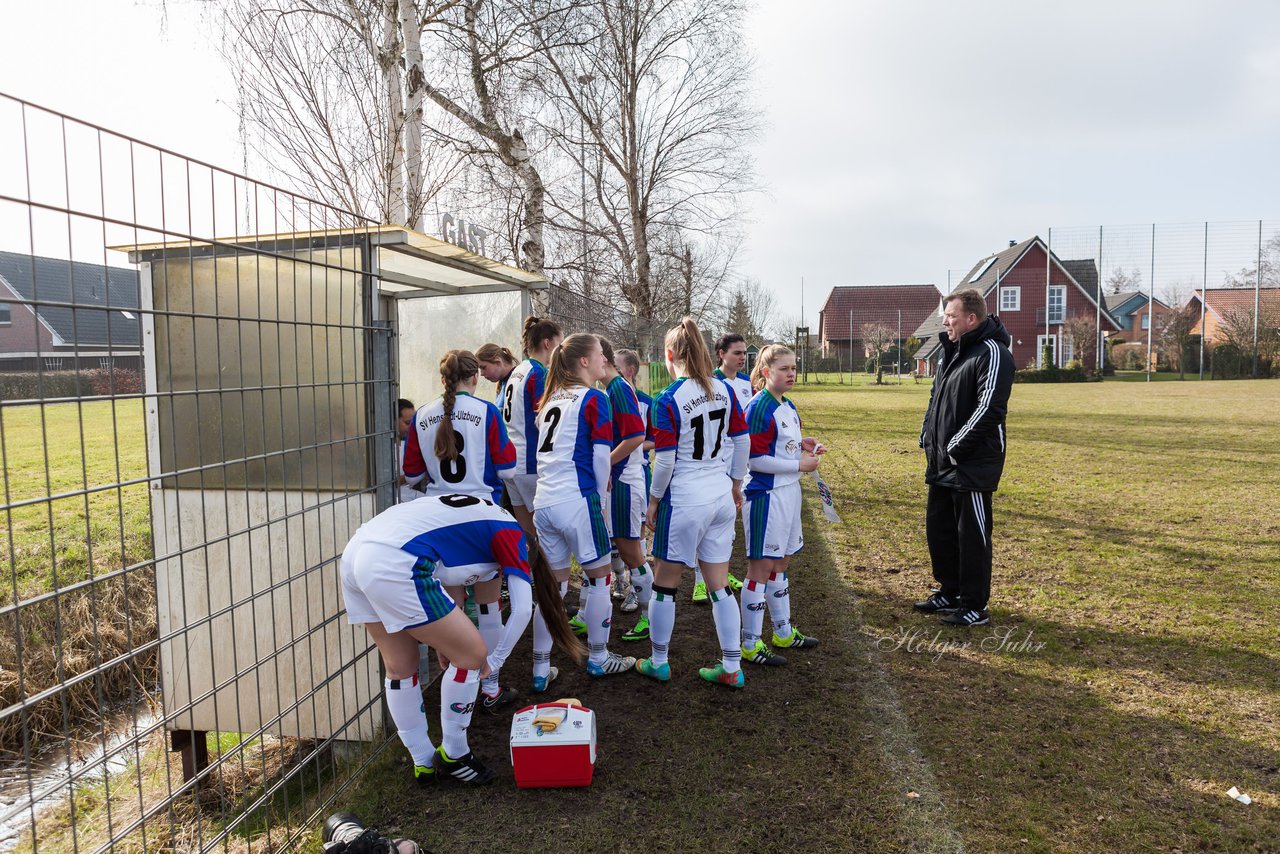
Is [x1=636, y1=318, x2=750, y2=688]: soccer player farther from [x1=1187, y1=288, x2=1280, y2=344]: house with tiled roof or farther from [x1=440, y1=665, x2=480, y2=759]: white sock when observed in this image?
[x1=1187, y1=288, x2=1280, y2=344]: house with tiled roof

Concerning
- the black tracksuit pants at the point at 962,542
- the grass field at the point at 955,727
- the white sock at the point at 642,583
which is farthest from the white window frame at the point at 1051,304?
the white sock at the point at 642,583

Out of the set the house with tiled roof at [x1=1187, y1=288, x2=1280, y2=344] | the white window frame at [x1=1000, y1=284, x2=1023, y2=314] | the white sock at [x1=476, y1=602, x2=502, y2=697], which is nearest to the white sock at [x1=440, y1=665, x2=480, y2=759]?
the white sock at [x1=476, y1=602, x2=502, y2=697]

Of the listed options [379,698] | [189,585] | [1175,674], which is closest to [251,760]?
[189,585]

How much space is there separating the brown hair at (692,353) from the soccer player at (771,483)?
459 millimetres

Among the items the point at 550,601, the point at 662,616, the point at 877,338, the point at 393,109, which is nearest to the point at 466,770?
the point at 550,601

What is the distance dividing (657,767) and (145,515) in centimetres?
672

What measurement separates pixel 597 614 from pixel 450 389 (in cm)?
155

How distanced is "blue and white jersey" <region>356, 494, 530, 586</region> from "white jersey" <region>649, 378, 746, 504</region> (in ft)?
4.06

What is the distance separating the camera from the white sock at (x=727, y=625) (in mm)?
4223

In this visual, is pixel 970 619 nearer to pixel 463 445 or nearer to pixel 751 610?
pixel 751 610

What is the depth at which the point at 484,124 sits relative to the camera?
402 inches

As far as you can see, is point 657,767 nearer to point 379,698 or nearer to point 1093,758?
point 379,698

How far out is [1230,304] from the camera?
46.5m

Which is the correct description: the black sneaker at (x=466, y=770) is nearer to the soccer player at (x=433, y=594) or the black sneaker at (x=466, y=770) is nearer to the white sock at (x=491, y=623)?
the soccer player at (x=433, y=594)
